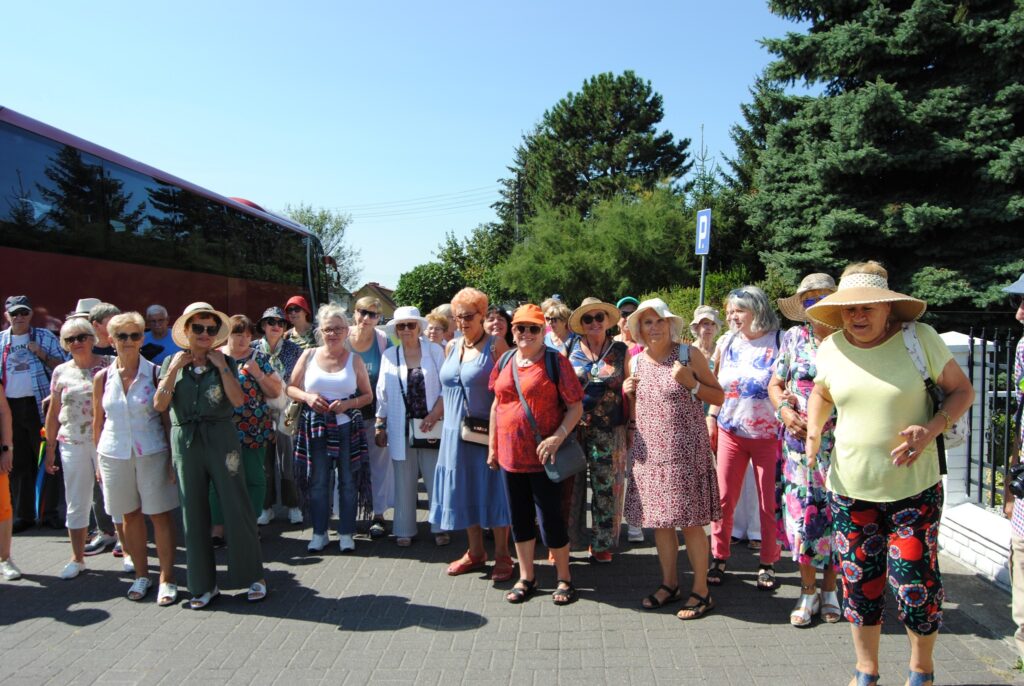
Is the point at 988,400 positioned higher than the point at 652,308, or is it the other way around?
the point at 652,308

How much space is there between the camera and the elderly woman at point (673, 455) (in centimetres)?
426

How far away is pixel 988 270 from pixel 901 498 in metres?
12.0

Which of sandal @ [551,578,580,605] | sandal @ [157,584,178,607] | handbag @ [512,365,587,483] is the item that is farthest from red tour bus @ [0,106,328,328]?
sandal @ [551,578,580,605]

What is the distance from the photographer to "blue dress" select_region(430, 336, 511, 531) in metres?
5.02

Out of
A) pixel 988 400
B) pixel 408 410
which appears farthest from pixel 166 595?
pixel 988 400

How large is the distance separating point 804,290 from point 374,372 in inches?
143

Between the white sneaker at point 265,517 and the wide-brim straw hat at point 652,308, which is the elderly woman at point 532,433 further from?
the white sneaker at point 265,517

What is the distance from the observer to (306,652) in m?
3.90

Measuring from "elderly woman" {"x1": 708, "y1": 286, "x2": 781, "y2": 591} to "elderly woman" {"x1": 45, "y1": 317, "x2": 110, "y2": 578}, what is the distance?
14.7 feet

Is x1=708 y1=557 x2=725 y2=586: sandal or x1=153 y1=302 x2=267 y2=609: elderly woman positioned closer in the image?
x1=153 y1=302 x2=267 y2=609: elderly woman

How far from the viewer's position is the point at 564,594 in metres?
4.54

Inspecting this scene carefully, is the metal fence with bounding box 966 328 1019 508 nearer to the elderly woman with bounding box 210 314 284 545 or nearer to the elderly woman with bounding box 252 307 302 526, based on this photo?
the elderly woman with bounding box 210 314 284 545

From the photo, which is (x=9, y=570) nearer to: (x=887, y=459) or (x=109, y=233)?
(x=109, y=233)

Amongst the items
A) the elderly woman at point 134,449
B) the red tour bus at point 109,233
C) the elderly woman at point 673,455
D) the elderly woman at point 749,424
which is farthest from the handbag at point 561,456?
the red tour bus at point 109,233
